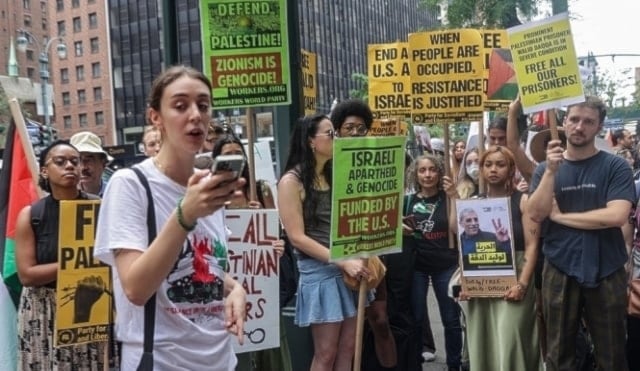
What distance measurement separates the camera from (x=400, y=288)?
545 cm

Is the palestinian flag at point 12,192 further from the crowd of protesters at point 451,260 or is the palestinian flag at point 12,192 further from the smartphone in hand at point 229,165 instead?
the smartphone in hand at point 229,165

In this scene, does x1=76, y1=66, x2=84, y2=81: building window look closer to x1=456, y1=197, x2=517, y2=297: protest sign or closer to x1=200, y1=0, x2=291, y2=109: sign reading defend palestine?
x1=200, y1=0, x2=291, y2=109: sign reading defend palestine

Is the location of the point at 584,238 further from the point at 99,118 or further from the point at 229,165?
the point at 99,118

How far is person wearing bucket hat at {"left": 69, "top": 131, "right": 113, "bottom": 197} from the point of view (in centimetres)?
521

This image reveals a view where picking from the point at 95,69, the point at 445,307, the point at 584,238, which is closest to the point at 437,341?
the point at 445,307

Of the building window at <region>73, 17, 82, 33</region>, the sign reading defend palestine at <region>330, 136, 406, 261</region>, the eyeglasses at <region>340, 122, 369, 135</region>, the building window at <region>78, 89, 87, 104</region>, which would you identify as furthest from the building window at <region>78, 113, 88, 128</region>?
the sign reading defend palestine at <region>330, 136, 406, 261</region>

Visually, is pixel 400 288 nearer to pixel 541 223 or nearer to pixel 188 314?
pixel 541 223

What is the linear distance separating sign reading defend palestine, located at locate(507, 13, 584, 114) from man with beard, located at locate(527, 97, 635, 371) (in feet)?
0.60

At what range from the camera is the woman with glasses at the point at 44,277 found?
4.12 meters

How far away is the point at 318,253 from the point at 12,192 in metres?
2.16

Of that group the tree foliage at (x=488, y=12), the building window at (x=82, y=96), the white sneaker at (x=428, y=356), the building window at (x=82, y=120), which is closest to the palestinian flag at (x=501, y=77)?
the white sneaker at (x=428, y=356)

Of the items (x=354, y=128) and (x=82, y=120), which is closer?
(x=354, y=128)

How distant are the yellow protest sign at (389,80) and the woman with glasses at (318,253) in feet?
9.47

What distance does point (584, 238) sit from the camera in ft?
14.3
